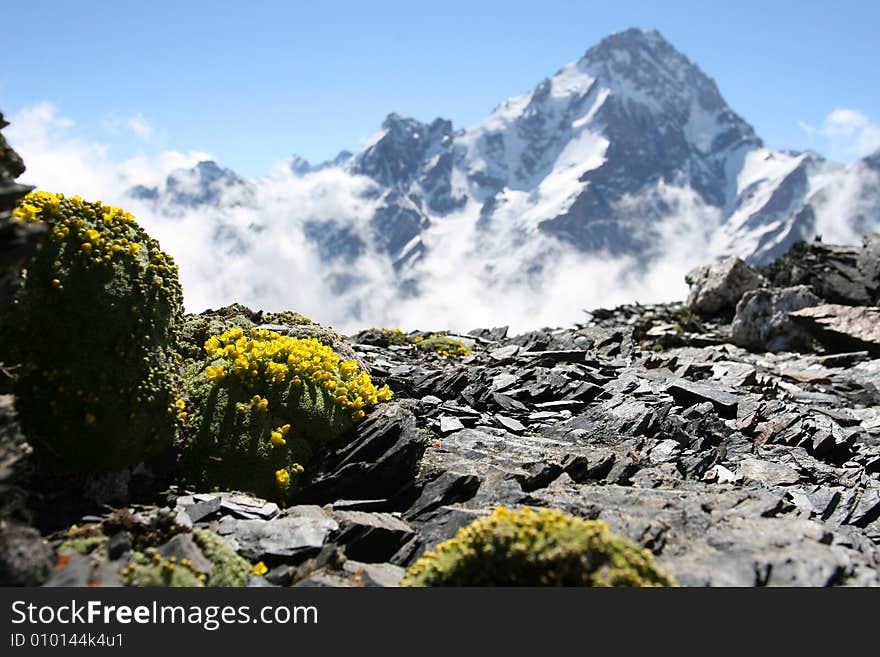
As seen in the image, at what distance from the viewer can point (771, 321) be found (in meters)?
28.7

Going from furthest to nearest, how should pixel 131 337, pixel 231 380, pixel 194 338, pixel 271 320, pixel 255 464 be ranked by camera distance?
pixel 271 320 < pixel 194 338 < pixel 231 380 < pixel 255 464 < pixel 131 337

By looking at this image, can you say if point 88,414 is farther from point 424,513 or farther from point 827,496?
point 827,496

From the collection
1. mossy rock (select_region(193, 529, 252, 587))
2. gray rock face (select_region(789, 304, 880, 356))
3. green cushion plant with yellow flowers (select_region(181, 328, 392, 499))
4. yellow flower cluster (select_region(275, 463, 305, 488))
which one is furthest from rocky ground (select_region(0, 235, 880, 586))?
green cushion plant with yellow flowers (select_region(181, 328, 392, 499))

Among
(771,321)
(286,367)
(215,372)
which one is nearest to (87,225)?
(215,372)

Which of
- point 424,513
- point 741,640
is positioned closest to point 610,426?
point 424,513

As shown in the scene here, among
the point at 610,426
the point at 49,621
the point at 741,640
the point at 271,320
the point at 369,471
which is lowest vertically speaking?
the point at 741,640

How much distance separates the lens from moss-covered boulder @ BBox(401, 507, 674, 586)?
6672 mm

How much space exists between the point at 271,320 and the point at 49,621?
14.6 meters

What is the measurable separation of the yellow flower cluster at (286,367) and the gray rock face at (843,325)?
20794mm

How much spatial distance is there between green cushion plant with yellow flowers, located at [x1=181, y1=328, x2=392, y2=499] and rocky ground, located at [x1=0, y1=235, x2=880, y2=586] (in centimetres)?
51

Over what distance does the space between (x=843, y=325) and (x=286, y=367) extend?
77.2ft

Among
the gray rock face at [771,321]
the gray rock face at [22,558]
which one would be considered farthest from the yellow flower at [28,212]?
the gray rock face at [771,321]

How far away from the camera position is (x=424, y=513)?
1098cm

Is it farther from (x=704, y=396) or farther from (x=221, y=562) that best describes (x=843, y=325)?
(x=221, y=562)
